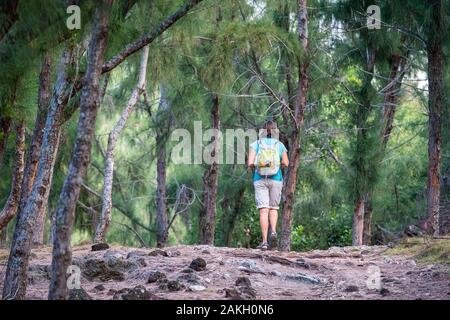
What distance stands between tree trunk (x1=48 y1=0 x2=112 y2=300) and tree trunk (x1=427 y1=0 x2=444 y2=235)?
581 centimetres

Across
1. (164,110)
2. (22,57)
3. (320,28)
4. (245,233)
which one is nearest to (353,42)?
(320,28)

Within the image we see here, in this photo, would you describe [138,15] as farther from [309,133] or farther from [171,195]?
[171,195]

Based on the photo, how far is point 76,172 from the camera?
18.1ft

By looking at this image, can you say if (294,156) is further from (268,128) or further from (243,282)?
(243,282)

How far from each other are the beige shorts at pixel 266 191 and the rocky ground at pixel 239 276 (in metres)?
1.18

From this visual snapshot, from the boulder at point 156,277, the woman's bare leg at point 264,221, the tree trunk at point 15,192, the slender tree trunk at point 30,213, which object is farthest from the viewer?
the woman's bare leg at point 264,221

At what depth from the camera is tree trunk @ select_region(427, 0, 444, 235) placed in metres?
10.3

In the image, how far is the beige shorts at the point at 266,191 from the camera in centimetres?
1034

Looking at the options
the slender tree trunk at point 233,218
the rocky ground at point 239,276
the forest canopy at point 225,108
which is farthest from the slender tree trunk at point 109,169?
the slender tree trunk at point 233,218

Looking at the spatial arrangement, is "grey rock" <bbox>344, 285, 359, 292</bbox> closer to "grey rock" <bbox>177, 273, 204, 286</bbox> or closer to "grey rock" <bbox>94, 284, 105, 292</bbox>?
"grey rock" <bbox>177, 273, 204, 286</bbox>

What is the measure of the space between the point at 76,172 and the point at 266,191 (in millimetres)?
5109

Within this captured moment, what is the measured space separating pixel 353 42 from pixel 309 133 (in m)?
2.13

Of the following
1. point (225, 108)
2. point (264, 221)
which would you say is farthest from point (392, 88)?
point (264, 221)

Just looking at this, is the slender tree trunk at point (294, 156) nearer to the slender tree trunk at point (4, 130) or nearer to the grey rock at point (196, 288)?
the slender tree trunk at point (4, 130)
